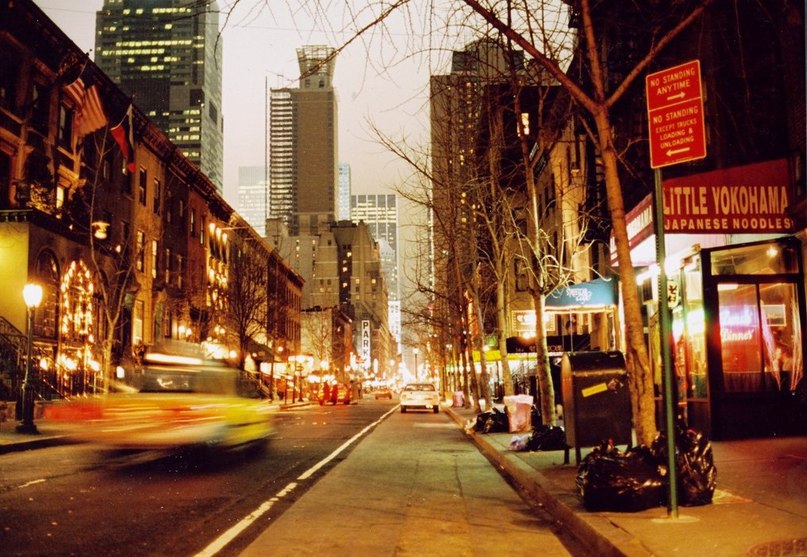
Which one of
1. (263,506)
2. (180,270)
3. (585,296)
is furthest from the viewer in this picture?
(180,270)

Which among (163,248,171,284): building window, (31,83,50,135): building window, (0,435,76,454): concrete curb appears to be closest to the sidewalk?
(0,435,76,454): concrete curb

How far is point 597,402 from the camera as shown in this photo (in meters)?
12.6

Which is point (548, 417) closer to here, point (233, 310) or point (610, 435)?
point (610, 435)

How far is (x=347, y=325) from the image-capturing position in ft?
460

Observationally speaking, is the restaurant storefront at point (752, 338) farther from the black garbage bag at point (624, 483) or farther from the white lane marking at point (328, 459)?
the black garbage bag at point (624, 483)

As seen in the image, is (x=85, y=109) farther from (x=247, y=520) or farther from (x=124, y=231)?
(x=247, y=520)

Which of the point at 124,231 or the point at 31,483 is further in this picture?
the point at 124,231

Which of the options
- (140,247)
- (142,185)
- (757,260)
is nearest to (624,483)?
(757,260)

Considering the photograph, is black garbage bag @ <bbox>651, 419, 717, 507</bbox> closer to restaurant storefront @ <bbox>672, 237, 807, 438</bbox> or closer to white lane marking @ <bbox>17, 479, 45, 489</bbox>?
→ restaurant storefront @ <bbox>672, 237, 807, 438</bbox>

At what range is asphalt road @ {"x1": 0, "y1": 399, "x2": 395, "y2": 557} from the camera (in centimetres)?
805

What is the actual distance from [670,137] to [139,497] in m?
8.34

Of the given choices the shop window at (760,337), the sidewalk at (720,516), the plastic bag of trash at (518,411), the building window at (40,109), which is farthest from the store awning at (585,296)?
the building window at (40,109)

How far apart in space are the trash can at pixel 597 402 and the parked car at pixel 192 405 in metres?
7.00

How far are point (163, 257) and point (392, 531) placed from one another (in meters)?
40.4
